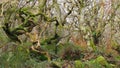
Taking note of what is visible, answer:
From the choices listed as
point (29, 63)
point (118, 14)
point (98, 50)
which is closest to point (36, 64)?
point (29, 63)

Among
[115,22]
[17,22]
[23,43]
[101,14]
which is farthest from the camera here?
[115,22]

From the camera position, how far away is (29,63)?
14289mm

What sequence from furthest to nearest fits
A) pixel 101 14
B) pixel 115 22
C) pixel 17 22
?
pixel 115 22, pixel 101 14, pixel 17 22

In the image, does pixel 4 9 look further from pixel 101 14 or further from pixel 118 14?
pixel 118 14

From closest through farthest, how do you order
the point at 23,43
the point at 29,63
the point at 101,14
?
1. the point at 29,63
2. the point at 23,43
3. the point at 101,14

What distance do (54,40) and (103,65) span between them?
3.19 m

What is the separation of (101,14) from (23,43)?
8880 millimetres

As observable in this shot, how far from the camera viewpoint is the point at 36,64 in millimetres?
14383

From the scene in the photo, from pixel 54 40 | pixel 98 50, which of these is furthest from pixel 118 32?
pixel 54 40

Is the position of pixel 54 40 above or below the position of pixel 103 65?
above

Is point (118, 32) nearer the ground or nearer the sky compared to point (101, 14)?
nearer the ground

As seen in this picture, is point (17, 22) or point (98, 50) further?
point (98, 50)

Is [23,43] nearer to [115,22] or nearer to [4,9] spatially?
[4,9]

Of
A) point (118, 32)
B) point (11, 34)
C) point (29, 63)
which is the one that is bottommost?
point (118, 32)
